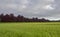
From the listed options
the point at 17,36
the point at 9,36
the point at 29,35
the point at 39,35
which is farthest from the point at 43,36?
the point at 9,36

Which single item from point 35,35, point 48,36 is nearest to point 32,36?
point 35,35

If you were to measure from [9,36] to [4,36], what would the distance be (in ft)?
0.67

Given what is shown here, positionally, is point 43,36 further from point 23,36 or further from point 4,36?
point 4,36

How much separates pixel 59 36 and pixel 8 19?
27063mm

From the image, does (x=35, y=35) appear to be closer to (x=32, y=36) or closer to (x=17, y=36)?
(x=32, y=36)

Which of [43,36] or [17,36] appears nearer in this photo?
[43,36]

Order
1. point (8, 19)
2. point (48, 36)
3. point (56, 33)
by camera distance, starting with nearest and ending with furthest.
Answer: point (48, 36) < point (56, 33) < point (8, 19)

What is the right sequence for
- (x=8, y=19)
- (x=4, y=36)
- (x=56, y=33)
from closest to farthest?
(x=56, y=33) < (x=4, y=36) < (x=8, y=19)

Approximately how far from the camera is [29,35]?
476cm

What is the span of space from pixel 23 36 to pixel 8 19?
2679cm

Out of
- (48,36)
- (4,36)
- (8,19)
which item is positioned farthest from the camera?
(8,19)

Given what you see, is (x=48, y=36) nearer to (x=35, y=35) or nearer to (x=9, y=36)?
(x=35, y=35)

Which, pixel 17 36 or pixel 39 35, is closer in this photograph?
pixel 39 35

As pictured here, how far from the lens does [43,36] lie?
15.0 ft
